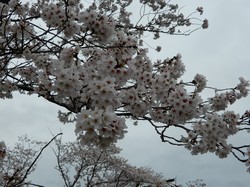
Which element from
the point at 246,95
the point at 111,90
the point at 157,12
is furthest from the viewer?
the point at 157,12

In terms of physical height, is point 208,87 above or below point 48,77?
above

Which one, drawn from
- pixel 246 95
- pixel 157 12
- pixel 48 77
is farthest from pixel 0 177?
pixel 157 12

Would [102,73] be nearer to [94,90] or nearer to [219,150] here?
→ [94,90]

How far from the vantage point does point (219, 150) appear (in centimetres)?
527

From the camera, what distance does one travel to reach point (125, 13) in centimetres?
1047

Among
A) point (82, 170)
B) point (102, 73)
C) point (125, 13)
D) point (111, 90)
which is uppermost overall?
point (125, 13)

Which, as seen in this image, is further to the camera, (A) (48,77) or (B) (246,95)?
(B) (246,95)

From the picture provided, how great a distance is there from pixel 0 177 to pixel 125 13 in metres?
7.24

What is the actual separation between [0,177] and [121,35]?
8.98 feet

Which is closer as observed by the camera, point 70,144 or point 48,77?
point 48,77

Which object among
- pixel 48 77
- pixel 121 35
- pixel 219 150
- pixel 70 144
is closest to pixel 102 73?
pixel 48 77

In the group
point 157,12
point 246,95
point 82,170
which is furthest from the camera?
point 82,170

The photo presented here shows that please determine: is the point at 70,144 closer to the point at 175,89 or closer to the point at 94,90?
the point at 175,89

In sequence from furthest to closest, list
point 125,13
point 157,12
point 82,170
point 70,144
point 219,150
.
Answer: point 70,144, point 82,170, point 125,13, point 157,12, point 219,150
